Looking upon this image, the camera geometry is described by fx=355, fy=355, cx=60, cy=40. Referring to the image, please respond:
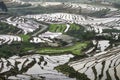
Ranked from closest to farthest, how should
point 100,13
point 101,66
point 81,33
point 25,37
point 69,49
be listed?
1. point 101,66
2. point 69,49
3. point 25,37
4. point 81,33
5. point 100,13

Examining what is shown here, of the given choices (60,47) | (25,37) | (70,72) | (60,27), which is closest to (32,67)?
(70,72)

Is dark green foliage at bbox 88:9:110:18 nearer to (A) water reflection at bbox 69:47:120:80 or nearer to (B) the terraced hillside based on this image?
(B) the terraced hillside

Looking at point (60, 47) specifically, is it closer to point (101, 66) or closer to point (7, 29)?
point (101, 66)

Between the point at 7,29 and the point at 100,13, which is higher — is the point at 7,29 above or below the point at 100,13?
above

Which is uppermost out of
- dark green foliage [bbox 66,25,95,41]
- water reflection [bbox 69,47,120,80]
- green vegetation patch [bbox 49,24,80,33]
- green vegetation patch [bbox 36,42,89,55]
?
water reflection [bbox 69,47,120,80]

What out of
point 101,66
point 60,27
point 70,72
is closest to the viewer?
point 70,72

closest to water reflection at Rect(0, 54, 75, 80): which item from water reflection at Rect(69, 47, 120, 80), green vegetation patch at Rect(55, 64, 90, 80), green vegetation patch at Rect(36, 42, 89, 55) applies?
green vegetation patch at Rect(55, 64, 90, 80)

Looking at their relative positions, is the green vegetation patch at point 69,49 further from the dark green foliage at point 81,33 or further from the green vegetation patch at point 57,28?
the green vegetation patch at point 57,28

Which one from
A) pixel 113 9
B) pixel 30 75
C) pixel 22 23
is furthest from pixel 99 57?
pixel 113 9

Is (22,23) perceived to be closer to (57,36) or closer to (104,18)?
(57,36)
